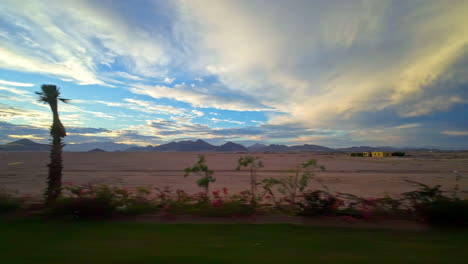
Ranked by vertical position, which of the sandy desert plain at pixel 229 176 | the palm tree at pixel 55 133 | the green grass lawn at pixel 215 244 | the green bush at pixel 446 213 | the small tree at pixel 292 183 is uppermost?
the palm tree at pixel 55 133

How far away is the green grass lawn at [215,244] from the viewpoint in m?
3.84

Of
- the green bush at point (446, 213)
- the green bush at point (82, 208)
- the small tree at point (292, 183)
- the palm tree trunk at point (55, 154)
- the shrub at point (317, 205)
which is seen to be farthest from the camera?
the palm tree trunk at point (55, 154)

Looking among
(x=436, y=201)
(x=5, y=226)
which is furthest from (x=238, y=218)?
(x=5, y=226)

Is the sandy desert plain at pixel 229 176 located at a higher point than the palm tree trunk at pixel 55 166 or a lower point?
lower

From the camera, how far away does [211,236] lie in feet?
15.9

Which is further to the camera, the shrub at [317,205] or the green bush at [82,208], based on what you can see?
the shrub at [317,205]

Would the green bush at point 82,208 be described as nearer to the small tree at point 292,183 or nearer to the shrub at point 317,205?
the small tree at point 292,183

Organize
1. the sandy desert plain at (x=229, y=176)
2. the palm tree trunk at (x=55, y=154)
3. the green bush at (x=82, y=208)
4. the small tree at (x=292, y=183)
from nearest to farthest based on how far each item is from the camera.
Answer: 1. the green bush at (x=82, y=208)
2. the small tree at (x=292, y=183)
3. the palm tree trunk at (x=55, y=154)
4. the sandy desert plain at (x=229, y=176)

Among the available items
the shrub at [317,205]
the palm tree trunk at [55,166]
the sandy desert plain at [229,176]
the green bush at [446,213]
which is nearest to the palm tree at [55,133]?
the palm tree trunk at [55,166]

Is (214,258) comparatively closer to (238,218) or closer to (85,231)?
(238,218)

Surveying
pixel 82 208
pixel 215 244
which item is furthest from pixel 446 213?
pixel 82 208

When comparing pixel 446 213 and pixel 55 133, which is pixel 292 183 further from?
pixel 55 133

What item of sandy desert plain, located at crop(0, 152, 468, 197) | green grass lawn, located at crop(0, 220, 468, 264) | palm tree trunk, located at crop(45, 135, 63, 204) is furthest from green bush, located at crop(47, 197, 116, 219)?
sandy desert plain, located at crop(0, 152, 468, 197)

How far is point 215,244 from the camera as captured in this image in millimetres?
4438
